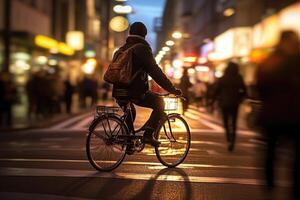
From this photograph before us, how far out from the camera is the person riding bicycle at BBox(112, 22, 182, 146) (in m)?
9.12

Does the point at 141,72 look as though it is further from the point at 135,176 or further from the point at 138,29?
the point at 135,176

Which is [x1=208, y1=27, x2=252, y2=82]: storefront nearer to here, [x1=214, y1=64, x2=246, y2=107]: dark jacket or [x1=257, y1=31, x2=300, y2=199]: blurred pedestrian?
[x1=214, y1=64, x2=246, y2=107]: dark jacket

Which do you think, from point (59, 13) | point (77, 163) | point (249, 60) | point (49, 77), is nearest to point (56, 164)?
point (77, 163)

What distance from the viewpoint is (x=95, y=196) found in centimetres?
738

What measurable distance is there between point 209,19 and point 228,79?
5130 centimetres

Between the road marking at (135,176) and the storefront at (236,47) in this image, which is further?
the storefront at (236,47)

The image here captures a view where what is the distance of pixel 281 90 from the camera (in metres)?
6.65

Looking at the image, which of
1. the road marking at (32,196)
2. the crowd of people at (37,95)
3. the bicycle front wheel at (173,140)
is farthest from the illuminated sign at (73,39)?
the road marking at (32,196)

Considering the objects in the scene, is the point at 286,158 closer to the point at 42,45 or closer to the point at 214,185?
A: the point at 214,185

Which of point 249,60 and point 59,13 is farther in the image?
point 59,13

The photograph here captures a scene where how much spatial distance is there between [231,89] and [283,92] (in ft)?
20.9

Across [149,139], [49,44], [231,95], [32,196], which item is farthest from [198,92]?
[32,196]

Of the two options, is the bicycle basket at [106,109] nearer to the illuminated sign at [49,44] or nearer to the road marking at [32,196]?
the road marking at [32,196]

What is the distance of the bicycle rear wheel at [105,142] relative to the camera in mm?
9062
